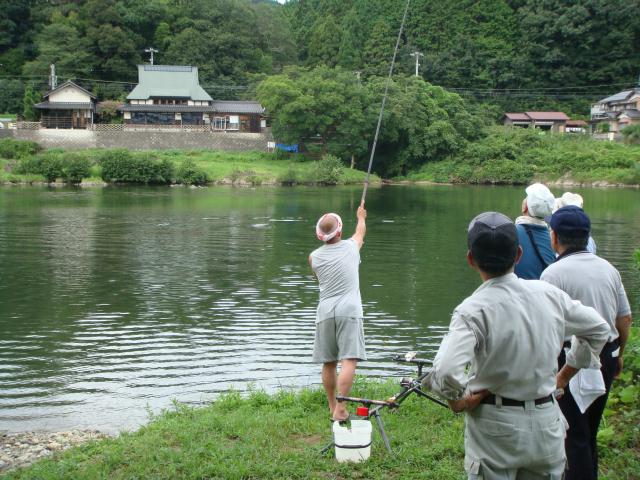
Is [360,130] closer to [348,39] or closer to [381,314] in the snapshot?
[348,39]

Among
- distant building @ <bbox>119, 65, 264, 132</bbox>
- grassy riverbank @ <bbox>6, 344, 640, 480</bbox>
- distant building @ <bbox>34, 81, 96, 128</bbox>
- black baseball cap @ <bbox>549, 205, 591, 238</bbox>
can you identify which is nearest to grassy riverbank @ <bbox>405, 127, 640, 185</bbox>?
distant building @ <bbox>119, 65, 264, 132</bbox>

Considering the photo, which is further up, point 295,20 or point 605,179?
point 295,20

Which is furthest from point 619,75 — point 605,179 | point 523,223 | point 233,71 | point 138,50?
point 523,223

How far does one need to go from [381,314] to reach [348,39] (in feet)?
205

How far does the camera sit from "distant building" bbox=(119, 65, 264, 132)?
188ft

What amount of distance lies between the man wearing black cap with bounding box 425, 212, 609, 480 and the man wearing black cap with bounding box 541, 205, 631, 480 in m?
0.94

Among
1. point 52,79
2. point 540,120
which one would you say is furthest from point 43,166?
point 540,120

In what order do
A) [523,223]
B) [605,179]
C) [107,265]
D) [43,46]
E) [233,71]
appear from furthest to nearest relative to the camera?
[233,71], [43,46], [605,179], [107,265], [523,223]

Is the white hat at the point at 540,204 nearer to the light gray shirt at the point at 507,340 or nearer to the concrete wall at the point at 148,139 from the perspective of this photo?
the light gray shirt at the point at 507,340

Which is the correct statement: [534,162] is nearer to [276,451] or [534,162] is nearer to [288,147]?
[288,147]

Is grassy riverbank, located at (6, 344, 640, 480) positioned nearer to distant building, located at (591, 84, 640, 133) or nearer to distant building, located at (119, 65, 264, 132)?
distant building, located at (119, 65, 264, 132)

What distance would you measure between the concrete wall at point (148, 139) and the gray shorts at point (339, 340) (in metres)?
51.4

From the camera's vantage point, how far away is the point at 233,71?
222 ft

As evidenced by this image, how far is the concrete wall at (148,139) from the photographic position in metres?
53.9
